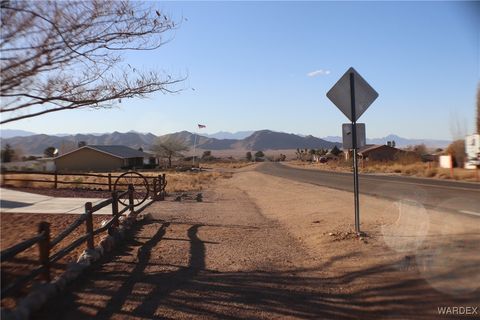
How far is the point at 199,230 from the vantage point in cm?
1165

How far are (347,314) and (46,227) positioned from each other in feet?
11.6

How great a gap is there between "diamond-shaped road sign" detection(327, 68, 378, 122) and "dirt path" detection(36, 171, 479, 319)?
221cm

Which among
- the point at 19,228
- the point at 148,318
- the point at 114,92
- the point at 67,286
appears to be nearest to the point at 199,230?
the point at 19,228

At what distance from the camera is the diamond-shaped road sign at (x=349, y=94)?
30.0 feet

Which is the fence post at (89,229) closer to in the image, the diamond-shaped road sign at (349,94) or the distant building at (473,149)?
the diamond-shaped road sign at (349,94)

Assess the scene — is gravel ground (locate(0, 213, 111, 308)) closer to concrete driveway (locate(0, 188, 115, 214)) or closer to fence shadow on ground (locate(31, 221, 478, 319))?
fence shadow on ground (locate(31, 221, 478, 319))

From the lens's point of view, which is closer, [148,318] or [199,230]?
[148,318]

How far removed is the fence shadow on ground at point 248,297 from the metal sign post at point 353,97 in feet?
9.15

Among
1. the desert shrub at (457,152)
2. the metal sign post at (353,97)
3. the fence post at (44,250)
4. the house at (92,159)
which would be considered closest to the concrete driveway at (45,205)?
the fence post at (44,250)

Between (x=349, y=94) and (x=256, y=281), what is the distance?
4.08 m

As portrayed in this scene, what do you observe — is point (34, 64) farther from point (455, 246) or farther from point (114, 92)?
point (455, 246)

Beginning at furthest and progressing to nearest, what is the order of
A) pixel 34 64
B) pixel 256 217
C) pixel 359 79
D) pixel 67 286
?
pixel 256 217, pixel 359 79, pixel 67 286, pixel 34 64

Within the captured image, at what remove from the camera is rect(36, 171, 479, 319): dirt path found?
5418 mm

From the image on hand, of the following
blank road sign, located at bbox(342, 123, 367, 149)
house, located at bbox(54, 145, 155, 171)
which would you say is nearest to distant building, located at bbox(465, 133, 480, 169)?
blank road sign, located at bbox(342, 123, 367, 149)
